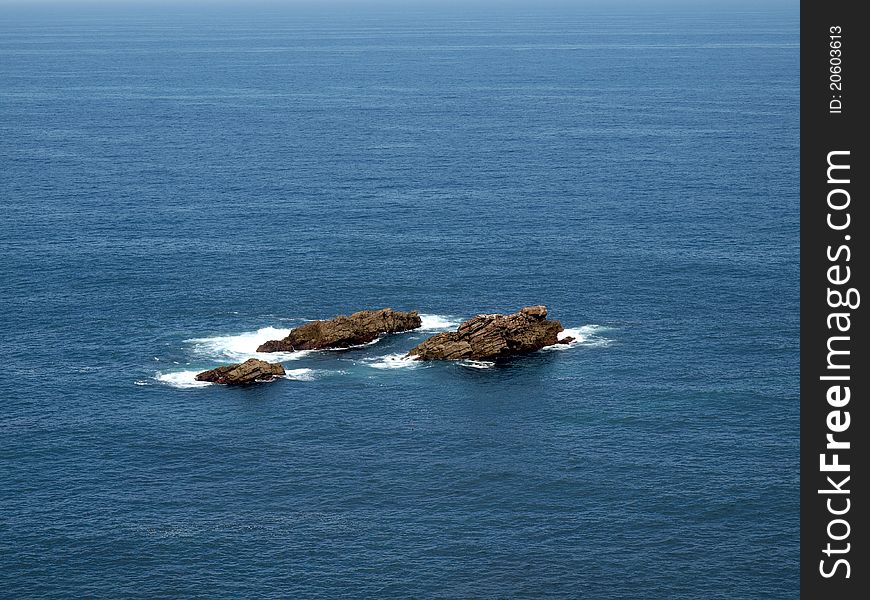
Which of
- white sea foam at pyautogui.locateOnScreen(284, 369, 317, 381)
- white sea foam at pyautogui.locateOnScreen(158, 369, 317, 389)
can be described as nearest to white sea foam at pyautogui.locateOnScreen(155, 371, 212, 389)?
white sea foam at pyautogui.locateOnScreen(158, 369, 317, 389)

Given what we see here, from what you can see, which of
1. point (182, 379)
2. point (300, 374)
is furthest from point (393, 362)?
point (182, 379)

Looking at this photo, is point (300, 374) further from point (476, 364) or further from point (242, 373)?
point (476, 364)

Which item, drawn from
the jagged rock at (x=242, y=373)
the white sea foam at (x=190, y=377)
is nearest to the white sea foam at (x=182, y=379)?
the white sea foam at (x=190, y=377)

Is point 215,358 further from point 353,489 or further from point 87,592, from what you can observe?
point 87,592

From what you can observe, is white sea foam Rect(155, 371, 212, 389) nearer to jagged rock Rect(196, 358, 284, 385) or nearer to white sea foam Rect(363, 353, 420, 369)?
jagged rock Rect(196, 358, 284, 385)
